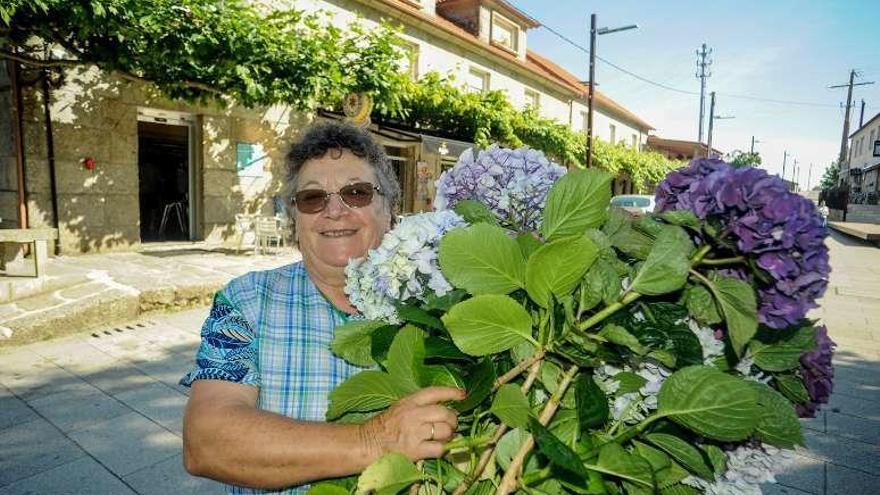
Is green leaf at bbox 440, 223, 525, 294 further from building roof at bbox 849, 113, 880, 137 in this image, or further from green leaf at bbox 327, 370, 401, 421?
building roof at bbox 849, 113, 880, 137

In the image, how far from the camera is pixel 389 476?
77 cm

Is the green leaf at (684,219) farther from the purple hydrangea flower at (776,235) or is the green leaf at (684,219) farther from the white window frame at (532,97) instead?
the white window frame at (532,97)

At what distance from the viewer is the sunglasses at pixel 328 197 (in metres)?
1.60

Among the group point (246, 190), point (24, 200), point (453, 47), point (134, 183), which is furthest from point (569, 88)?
point (24, 200)

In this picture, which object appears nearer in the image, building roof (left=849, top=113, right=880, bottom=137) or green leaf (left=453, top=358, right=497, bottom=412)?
green leaf (left=453, top=358, right=497, bottom=412)

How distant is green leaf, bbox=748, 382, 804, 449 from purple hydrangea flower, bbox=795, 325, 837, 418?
3.7 inches

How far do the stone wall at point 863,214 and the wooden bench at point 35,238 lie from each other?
3560cm

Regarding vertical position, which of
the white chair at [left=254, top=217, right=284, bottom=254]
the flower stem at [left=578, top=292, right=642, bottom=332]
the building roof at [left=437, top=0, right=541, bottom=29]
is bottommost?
the white chair at [left=254, top=217, right=284, bottom=254]

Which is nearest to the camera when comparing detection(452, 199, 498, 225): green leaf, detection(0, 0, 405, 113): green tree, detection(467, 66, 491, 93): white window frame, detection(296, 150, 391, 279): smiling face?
detection(452, 199, 498, 225): green leaf

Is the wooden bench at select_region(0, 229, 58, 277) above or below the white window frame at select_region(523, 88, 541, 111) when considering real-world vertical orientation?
below

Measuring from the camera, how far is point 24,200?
755 cm

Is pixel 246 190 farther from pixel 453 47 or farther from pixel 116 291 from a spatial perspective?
pixel 453 47

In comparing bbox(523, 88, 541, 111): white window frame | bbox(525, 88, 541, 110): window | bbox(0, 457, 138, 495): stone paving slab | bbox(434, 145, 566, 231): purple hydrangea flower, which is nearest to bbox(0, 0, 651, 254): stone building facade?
bbox(523, 88, 541, 111): white window frame

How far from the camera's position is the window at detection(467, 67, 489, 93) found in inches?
667
